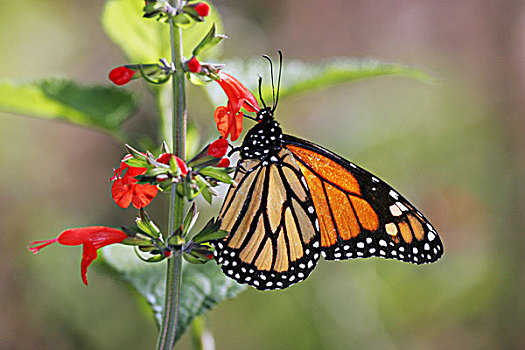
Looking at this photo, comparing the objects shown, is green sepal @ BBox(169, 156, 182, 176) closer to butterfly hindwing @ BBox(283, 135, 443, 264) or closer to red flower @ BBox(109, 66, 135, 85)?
red flower @ BBox(109, 66, 135, 85)

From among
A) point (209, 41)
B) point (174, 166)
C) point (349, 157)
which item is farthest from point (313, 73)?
point (349, 157)

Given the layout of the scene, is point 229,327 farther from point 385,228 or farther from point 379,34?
point 379,34

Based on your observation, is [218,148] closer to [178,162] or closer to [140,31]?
[178,162]

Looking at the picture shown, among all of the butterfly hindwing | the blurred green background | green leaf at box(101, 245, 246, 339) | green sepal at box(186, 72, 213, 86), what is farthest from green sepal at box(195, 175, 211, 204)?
the blurred green background

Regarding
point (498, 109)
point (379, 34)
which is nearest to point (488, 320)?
point (498, 109)

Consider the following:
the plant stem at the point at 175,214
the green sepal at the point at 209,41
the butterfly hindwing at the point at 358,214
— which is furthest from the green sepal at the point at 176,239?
the butterfly hindwing at the point at 358,214

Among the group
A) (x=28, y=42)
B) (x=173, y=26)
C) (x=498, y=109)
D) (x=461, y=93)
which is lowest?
(x=173, y=26)
